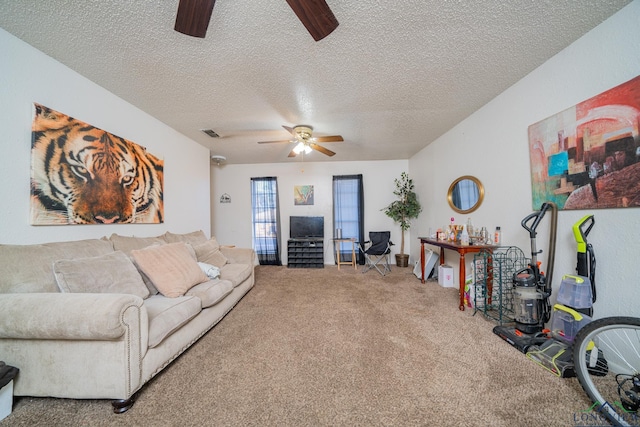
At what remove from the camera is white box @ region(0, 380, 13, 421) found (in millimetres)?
1101

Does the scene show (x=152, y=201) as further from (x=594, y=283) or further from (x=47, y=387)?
(x=594, y=283)

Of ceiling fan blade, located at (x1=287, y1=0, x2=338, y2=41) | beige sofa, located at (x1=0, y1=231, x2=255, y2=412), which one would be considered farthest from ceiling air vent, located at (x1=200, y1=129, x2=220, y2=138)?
ceiling fan blade, located at (x1=287, y1=0, x2=338, y2=41)

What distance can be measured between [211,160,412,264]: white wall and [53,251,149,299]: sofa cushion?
3368 millimetres

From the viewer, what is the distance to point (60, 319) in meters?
1.10

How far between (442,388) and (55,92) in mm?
3584

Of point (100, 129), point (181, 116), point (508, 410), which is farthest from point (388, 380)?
point (181, 116)

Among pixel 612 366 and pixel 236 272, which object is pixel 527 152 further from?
pixel 236 272

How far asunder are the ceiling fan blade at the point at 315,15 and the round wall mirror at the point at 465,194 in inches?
101

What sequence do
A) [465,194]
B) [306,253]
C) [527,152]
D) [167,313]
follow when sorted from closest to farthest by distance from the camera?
[167,313]
[527,152]
[465,194]
[306,253]

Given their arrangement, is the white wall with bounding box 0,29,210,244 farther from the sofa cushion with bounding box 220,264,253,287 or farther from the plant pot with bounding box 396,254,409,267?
the plant pot with bounding box 396,254,409,267

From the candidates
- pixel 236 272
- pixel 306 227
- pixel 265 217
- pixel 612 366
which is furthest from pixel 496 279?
pixel 265 217

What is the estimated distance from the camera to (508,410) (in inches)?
45.0

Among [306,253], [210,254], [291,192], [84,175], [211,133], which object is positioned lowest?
[306,253]

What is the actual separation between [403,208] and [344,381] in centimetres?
364
